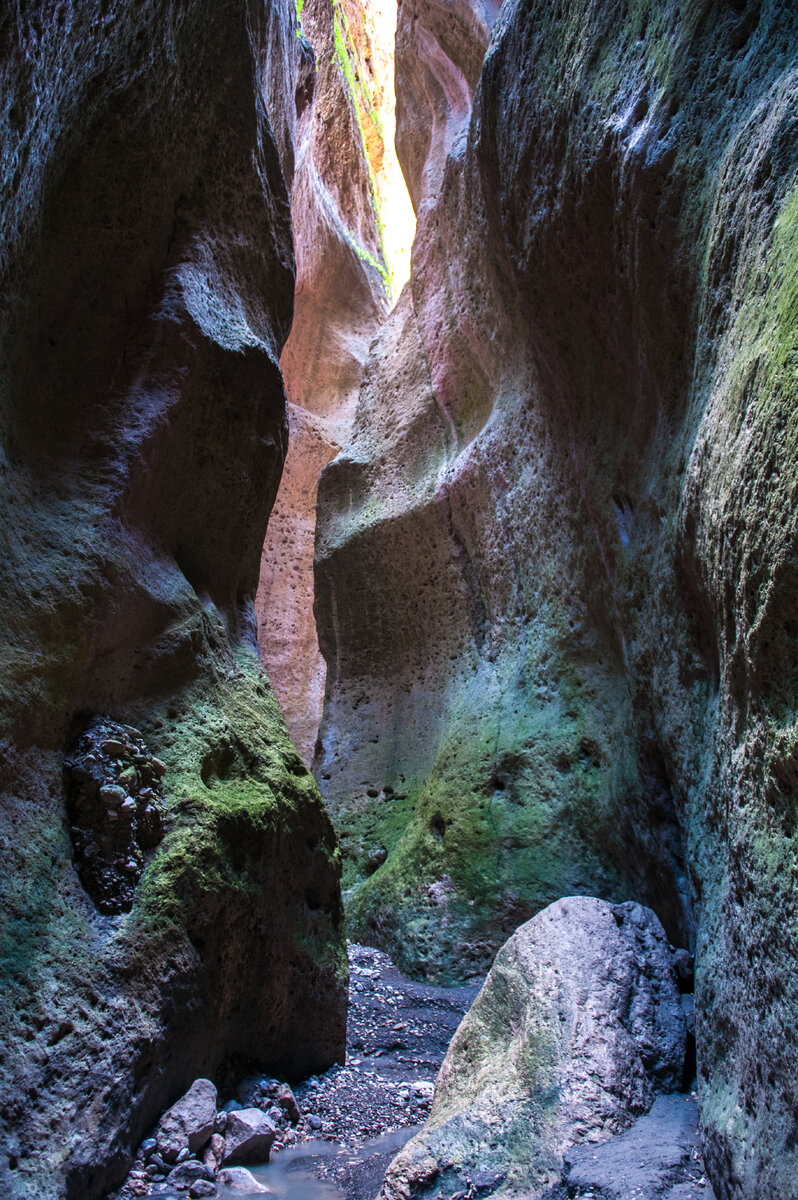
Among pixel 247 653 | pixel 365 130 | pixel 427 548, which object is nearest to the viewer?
pixel 247 653

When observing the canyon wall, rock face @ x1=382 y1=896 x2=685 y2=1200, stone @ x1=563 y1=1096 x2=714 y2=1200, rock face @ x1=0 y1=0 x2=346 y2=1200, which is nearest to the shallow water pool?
rock face @ x1=382 y1=896 x2=685 y2=1200

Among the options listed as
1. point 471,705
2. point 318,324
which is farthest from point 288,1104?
point 318,324

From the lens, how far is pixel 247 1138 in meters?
2.62

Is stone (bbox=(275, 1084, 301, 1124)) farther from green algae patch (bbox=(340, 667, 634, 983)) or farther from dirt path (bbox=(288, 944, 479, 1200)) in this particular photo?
green algae patch (bbox=(340, 667, 634, 983))

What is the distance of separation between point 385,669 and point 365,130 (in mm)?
12272

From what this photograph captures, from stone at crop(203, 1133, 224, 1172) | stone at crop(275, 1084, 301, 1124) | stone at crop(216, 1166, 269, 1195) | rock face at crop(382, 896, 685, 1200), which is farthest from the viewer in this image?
stone at crop(275, 1084, 301, 1124)

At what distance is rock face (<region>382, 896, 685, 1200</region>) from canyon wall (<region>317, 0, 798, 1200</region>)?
0.26 metres

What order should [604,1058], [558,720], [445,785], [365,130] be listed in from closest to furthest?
[604,1058] < [558,720] < [445,785] < [365,130]

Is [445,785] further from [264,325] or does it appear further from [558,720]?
[264,325]

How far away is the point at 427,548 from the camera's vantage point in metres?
7.84

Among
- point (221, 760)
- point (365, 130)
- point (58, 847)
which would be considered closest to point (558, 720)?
point (221, 760)

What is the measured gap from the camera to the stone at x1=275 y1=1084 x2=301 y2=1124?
303 cm

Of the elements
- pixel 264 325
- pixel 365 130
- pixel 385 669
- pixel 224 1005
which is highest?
pixel 365 130

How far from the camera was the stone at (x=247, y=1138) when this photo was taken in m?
2.59
